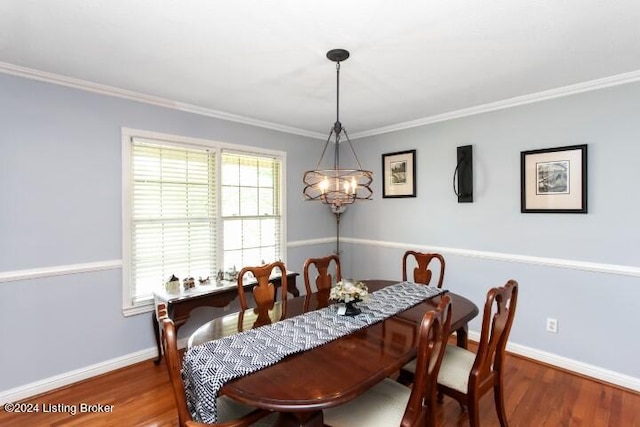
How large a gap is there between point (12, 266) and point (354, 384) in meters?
2.61

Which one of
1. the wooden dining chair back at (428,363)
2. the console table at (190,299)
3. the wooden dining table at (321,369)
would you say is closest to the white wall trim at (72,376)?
the console table at (190,299)

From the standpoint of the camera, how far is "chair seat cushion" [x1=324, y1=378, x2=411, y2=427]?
4.94 ft

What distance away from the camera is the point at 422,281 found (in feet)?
9.85

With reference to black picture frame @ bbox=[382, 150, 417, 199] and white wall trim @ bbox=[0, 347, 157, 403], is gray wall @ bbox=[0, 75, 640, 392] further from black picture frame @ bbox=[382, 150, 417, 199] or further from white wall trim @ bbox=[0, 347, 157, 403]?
black picture frame @ bbox=[382, 150, 417, 199]

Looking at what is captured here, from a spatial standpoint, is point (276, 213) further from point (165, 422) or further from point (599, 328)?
point (599, 328)

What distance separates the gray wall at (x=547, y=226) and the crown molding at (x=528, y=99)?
5cm

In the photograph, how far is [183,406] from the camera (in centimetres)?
133

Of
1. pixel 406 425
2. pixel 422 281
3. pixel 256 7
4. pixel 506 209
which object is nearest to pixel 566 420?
pixel 422 281

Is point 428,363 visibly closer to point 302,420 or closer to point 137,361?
point 302,420

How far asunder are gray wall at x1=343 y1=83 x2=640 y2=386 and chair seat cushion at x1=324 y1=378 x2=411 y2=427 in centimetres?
204

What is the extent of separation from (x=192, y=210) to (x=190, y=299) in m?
0.91

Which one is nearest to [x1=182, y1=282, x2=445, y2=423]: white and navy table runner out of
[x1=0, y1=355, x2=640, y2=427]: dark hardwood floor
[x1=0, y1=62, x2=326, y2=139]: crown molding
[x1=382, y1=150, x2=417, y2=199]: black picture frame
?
[x1=0, y1=355, x2=640, y2=427]: dark hardwood floor

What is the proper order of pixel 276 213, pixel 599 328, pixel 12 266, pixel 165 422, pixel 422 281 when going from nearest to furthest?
pixel 165 422 → pixel 12 266 → pixel 599 328 → pixel 422 281 → pixel 276 213

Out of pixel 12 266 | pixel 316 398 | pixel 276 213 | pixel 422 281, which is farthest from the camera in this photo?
pixel 276 213
